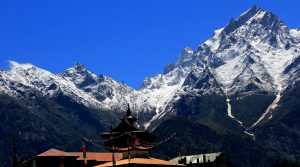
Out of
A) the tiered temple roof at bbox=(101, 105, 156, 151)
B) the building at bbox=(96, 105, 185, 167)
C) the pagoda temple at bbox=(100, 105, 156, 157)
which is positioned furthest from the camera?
the tiered temple roof at bbox=(101, 105, 156, 151)

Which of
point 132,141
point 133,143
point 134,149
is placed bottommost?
point 134,149

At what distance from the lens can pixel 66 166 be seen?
611 feet

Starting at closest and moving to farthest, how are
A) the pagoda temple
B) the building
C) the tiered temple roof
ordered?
the building → the pagoda temple → the tiered temple roof

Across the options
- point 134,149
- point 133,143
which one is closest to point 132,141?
point 133,143

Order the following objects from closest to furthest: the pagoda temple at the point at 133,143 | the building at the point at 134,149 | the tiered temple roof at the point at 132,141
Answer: the building at the point at 134,149, the pagoda temple at the point at 133,143, the tiered temple roof at the point at 132,141

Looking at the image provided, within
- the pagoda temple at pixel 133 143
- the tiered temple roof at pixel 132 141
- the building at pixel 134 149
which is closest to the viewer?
the building at pixel 134 149

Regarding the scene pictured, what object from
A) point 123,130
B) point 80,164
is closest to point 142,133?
point 123,130

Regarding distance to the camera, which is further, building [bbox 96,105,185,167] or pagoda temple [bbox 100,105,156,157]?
pagoda temple [bbox 100,105,156,157]

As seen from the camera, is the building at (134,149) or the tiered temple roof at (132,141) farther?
the tiered temple roof at (132,141)

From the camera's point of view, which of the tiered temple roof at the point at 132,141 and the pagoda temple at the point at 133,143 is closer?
the pagoda temple at the point at 133,143

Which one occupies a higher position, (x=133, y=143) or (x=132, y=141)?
(x=132, y=141)

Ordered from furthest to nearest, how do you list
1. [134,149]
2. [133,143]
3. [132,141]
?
[132,141], [133,143], [134,149]

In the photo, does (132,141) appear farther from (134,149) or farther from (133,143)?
(134,149)

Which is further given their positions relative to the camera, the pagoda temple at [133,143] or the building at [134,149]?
the pagoda temple at [133,143]
